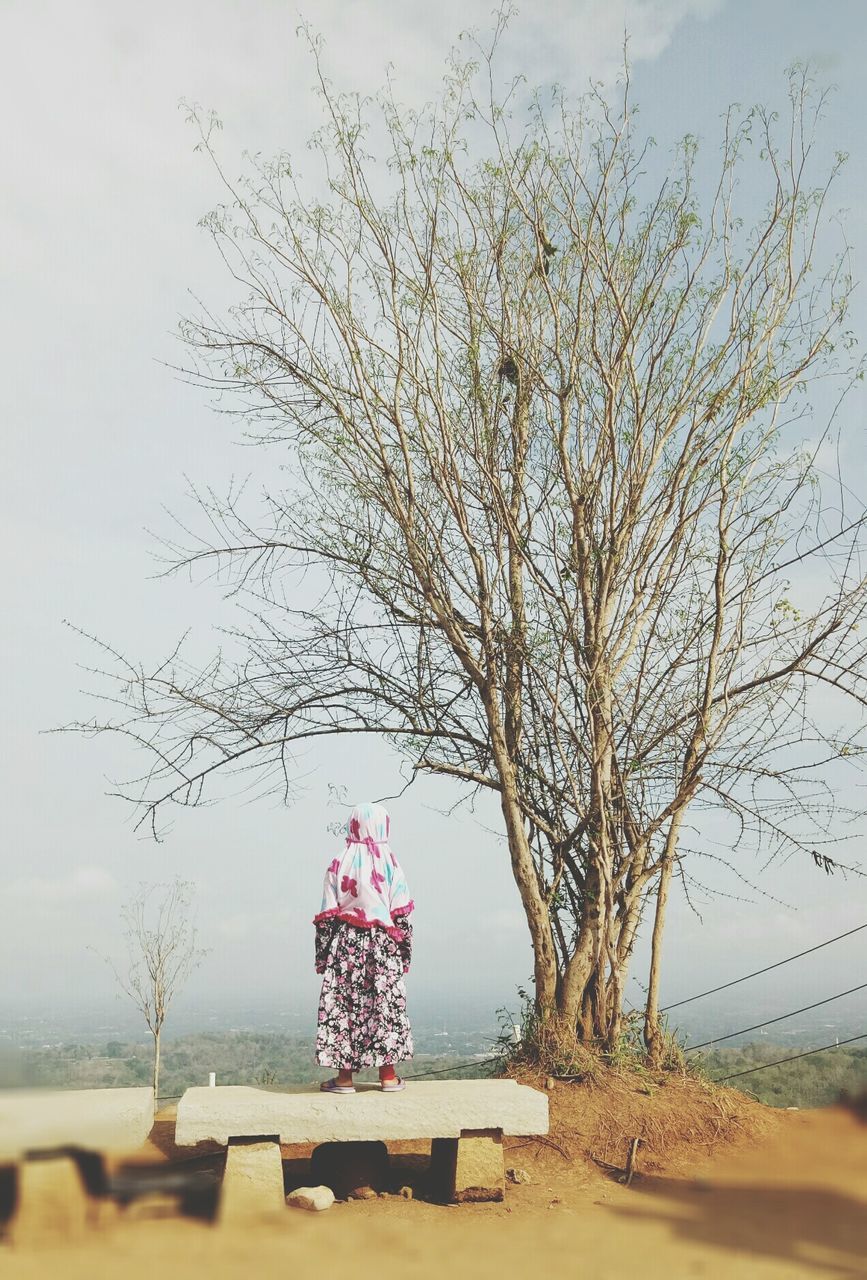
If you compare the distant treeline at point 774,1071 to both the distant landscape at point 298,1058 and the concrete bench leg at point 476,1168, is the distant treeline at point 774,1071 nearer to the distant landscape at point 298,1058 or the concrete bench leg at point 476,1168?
the distant landscape at point 298,1058

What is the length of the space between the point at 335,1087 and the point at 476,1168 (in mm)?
917

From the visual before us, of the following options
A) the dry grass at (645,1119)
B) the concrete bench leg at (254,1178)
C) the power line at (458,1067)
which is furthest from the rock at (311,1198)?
the power line at (458,1067)

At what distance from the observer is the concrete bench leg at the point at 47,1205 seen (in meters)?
4.05

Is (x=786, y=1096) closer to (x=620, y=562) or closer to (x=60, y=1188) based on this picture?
(x=620, y=562)

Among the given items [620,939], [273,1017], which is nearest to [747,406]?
[620,939]

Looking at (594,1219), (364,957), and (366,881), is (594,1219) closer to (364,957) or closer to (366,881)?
(364,957)

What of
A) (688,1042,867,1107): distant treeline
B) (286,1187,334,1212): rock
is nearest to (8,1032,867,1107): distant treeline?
(688,1042,867,1107): distant treeline

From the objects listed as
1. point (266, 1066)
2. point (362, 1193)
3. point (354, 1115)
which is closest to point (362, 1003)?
point (354, 1115)

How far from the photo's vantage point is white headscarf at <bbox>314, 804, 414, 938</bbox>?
5.95m

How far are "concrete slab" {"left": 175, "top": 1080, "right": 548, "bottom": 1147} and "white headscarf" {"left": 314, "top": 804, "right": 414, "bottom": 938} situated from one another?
37.6 inches

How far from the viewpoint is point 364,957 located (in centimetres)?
598

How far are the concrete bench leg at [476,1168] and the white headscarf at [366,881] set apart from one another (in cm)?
120

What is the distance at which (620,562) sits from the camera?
8125 millimetres

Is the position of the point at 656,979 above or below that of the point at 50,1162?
above
